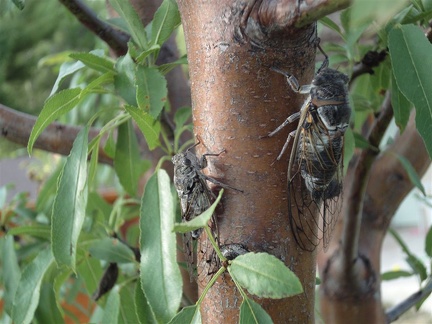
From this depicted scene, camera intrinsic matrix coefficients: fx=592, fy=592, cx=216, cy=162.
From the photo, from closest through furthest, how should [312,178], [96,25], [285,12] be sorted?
[285,12], [312,178], [96,25]

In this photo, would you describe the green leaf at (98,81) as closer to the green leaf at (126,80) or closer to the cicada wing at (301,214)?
the green leaf at (126,80)

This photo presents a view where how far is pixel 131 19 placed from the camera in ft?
1.95

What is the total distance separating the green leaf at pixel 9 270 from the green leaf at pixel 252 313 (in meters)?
0.45

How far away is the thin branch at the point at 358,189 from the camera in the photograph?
701mm

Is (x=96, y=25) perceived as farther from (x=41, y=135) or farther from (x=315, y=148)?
(x=315, y=148)

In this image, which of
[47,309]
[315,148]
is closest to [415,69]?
[315,148]

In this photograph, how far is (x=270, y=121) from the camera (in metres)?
0.46

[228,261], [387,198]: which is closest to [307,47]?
[228,261]

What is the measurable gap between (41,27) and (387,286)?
11.2 ft

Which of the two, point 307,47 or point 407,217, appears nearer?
point 307,47

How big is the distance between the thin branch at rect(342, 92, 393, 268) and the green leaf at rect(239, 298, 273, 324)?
0.33 metres

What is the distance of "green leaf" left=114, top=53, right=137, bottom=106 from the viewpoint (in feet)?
1.85

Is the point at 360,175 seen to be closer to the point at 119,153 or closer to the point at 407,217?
the point at 119,153

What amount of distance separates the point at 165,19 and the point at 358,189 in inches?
13.6
